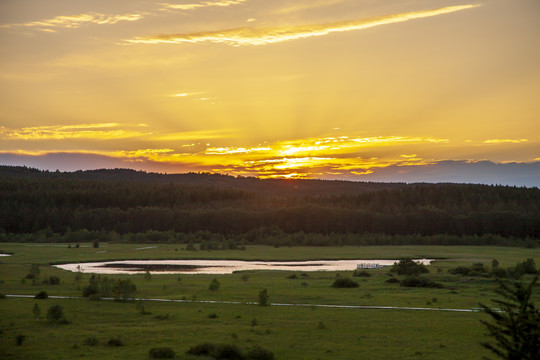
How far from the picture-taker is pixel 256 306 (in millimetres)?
40875

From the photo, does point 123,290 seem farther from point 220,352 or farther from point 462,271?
point 462,271

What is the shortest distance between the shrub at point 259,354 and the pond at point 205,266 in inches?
1906

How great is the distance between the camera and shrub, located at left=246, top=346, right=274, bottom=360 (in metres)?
25.8

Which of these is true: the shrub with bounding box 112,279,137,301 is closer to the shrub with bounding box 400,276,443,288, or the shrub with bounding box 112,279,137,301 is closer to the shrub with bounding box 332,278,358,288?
the shrub with bounding box 332,278,358,288

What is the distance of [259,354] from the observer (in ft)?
84.8

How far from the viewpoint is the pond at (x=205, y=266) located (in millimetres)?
76312

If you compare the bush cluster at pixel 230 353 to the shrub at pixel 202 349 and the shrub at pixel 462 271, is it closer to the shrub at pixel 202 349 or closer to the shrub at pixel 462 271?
the shrub at pixel 202 349

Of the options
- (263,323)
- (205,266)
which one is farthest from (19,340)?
(205,266)

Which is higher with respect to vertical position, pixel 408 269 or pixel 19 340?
pixel 408 269

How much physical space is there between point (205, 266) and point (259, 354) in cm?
6028

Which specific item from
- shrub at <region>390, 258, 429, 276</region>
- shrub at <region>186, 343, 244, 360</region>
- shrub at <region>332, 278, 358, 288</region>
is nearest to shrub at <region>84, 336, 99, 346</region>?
shrub at <region>186, 343, 244, 360</region>

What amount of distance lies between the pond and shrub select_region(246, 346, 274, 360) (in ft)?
159

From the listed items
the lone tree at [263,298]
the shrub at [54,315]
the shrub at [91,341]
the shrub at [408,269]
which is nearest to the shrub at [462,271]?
the shrub at [408,269]

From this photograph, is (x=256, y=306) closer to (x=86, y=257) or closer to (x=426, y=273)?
(x=426, y=273)
